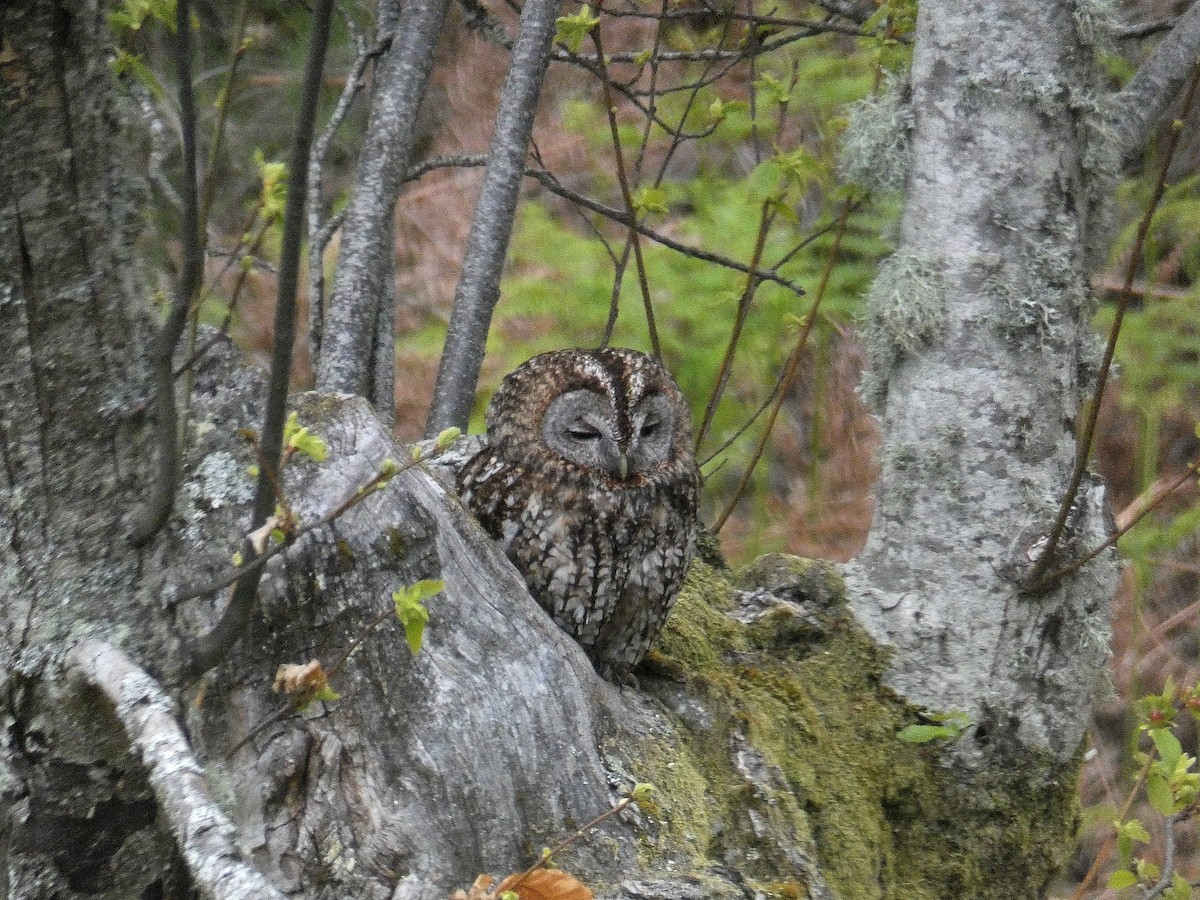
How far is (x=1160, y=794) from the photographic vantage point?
5.92ft

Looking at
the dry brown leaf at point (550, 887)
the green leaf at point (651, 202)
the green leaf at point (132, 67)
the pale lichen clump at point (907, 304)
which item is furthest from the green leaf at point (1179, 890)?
the green leaf at point (132, 67)

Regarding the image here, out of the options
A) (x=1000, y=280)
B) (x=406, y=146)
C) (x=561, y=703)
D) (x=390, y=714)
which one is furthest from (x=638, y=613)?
(x=406, y=146)

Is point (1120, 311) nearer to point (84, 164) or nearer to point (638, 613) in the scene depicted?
point (638, 613)

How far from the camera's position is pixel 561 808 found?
180 centimetres

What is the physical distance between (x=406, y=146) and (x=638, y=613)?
4.08 ft

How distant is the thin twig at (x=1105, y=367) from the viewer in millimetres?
1855

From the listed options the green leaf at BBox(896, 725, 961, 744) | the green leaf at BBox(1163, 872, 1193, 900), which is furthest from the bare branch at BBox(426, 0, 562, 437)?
the green leaf at BBox(1163, 872, 1193, 900)

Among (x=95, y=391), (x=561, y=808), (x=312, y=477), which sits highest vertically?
(x=95, y=391)

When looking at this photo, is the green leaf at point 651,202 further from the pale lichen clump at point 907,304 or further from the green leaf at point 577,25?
the pale lichen clump at point 907,304

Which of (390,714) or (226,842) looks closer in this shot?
(226,842)

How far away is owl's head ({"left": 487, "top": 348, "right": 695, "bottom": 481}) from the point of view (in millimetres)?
2496

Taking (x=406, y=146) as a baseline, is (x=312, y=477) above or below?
below

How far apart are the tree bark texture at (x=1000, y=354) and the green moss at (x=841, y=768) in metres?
0.10

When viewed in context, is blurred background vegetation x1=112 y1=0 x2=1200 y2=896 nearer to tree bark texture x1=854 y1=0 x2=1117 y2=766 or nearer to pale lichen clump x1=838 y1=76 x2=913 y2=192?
pale lichen clump x1=838 y1=76 x2=913 y2=192
